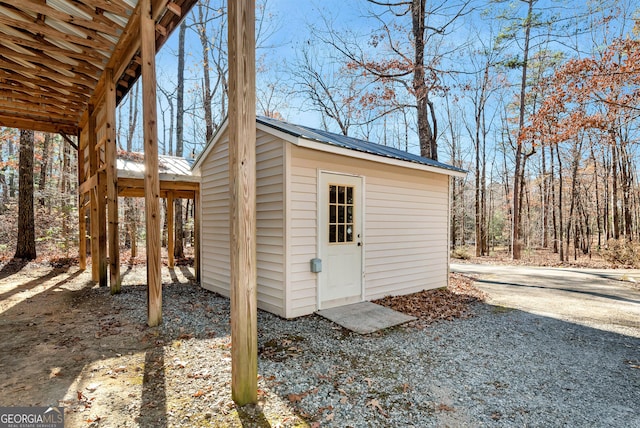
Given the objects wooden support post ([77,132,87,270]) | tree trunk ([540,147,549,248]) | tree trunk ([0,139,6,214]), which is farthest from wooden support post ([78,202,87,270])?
tree trunk ([540,147,549,248])

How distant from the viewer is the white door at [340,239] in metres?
4.75

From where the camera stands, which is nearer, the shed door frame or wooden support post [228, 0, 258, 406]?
wooden support post [228, 0, 258, 406]

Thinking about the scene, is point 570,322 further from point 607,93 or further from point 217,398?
point 607,93

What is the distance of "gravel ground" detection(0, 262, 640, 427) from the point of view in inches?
86.9

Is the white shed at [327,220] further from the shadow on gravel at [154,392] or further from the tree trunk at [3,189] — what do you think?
the tree trunk at [3,189]

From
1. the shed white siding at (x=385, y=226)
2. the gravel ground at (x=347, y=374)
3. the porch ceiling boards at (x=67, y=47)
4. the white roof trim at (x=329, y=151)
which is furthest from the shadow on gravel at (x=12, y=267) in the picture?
the shed white siding at (x=385, y=226)

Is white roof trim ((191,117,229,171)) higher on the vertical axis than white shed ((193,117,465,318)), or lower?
higher

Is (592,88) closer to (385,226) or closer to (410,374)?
(385,226)

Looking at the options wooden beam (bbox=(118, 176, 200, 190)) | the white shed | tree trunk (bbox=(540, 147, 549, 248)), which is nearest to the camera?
the white shed

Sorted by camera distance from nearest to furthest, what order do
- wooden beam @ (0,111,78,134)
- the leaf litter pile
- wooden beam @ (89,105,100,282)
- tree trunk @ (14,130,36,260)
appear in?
1. the leaf litter pile
2. wooden beam @ (89,105,100,282)
3. wooden beam @ (0,111,78,134)
4. tree trunk @ (14,130,36,260)

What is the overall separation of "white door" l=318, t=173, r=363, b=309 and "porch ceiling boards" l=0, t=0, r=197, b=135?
305cm

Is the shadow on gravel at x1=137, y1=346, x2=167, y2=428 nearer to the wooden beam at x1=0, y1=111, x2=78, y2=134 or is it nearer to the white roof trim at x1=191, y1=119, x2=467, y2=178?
the white roof trim at x1=191, y1=119, x2=467, y2=178

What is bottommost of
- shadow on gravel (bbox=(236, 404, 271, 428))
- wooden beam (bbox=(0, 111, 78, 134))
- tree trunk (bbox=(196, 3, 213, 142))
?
shadow on gravel (bbox=(236, 404, 271, 428))

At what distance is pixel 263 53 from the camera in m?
13.7
